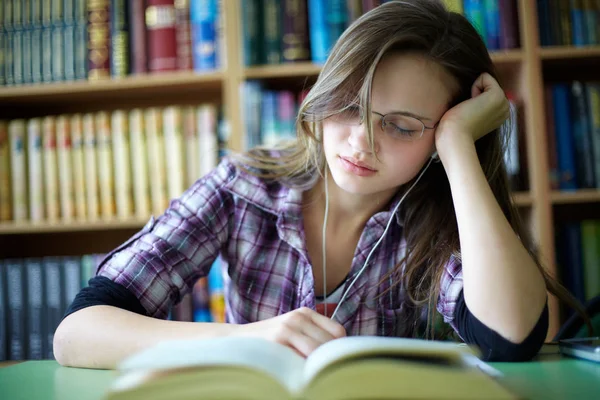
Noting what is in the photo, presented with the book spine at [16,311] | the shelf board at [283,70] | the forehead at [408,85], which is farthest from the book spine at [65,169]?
the forehead at [408,85]

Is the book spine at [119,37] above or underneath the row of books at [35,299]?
above

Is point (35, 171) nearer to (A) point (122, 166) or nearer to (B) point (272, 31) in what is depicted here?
(A) point (122, 166)

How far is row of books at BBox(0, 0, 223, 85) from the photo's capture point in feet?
5.11

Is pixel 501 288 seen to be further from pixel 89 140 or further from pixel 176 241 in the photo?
pixel 89 140

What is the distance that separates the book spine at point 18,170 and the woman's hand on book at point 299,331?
120 cm

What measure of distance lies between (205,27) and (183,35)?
70 millimetres

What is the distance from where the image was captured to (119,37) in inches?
61.6

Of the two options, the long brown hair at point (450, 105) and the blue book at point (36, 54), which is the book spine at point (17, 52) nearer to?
the blue book at point (36, 54)

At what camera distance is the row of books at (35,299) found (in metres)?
1.54

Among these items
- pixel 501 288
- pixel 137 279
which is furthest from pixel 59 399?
pixel 501 288

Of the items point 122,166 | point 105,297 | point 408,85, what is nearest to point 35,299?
point 122,166

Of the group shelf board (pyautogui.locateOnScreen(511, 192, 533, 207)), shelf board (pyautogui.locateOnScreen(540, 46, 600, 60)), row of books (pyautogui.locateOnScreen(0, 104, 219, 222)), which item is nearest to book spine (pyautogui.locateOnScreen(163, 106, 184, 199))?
row of books (pyautogui.locateOnScreen(0, 104, 219, 222))

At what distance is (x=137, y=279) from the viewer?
33.4 inches

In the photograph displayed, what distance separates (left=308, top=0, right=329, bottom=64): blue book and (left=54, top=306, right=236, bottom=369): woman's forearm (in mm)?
1030
